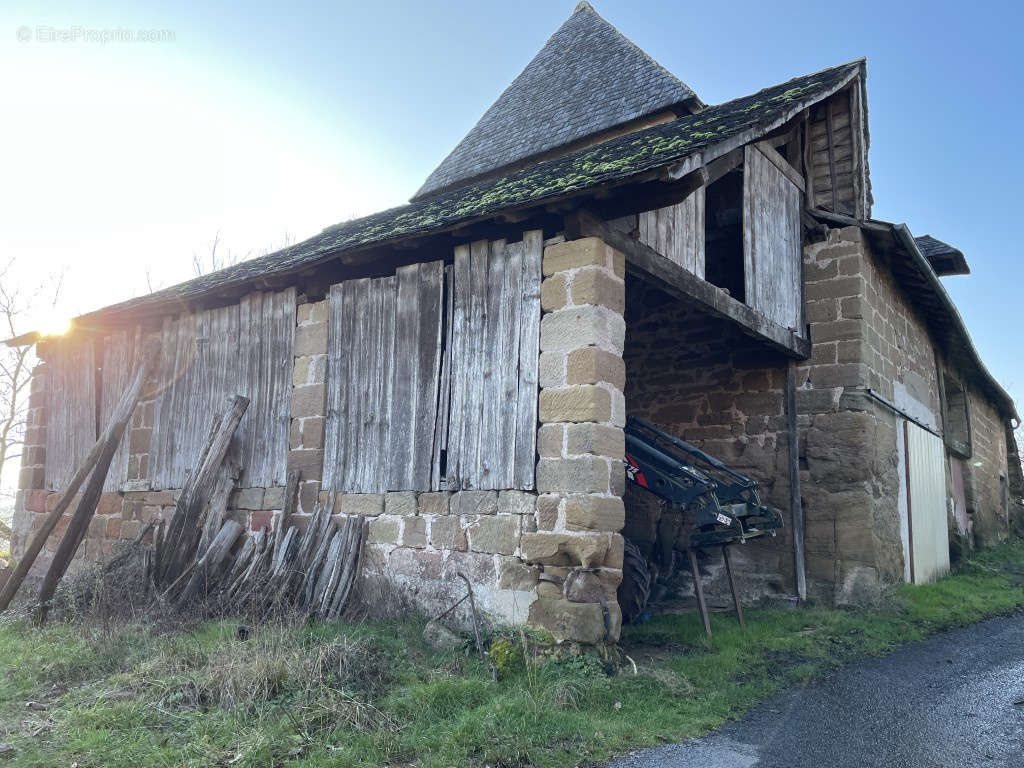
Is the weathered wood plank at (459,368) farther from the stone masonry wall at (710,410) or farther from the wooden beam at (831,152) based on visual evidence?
the wooden beam at (831,152)

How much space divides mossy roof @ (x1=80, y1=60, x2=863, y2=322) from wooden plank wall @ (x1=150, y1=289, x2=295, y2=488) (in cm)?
36

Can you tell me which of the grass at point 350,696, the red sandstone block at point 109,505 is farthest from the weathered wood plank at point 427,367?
the red sandstone block at point 109,505

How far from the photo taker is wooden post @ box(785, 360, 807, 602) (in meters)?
7.84

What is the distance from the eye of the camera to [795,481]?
7.99 meters

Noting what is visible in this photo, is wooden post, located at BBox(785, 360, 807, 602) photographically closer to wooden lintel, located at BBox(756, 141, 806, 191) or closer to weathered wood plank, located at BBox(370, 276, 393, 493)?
wooden lintel, located at BBox(756, 141, 806, 191)

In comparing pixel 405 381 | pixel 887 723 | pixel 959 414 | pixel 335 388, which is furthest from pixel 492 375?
pixel 959 414

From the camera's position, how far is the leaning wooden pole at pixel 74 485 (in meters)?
7.06

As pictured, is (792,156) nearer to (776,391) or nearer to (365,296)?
(776,391)

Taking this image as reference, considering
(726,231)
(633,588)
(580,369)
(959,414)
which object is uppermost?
(726,231)

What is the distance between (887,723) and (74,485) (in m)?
7.03

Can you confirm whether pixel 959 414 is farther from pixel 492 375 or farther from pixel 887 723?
pixel 492 375

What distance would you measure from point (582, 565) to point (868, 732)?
6.10 feet

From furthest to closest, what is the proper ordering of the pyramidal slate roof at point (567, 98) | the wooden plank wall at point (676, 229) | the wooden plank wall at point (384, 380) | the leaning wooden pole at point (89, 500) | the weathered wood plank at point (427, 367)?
the pyramidal slate roof at point (567, 98), the leaning wooden pole at point (89, 500), the wooden plank wall at point (384, 380), the weathered wood plank at point (427, 367), the wooden plank wall at point (676, 229)

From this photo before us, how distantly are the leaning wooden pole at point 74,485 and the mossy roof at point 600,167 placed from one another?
114 cm
